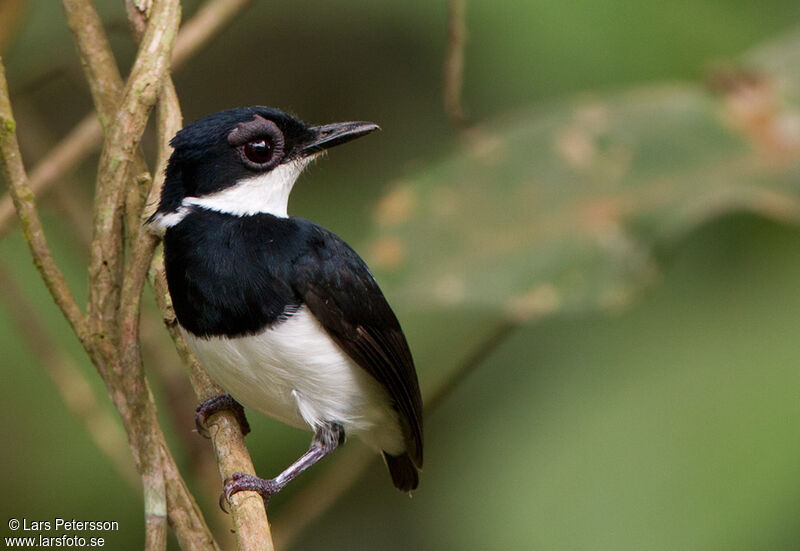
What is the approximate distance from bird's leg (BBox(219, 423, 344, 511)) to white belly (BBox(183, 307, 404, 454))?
0.12 ft

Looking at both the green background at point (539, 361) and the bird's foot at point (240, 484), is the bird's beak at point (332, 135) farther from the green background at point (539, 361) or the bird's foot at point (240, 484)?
the bird's foot at point (240, 484)

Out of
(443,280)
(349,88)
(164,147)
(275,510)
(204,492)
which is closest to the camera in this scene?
(164,147)

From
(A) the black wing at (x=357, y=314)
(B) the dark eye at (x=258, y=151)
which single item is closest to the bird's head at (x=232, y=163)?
(B) the dark eye at (x=258, y=151)

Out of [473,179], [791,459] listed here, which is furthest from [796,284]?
[473,179]

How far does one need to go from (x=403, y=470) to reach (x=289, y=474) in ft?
2.30

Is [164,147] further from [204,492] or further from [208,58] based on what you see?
[208,58]

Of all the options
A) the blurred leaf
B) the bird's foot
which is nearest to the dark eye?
the blurred leaf

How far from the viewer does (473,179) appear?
3.33m

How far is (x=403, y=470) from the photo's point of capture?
11.2ft

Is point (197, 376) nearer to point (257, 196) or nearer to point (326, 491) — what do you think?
point (257, 196)

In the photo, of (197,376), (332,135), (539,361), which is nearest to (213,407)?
(197,376)

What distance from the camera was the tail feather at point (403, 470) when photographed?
11.1ft

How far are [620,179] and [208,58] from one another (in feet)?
8.67

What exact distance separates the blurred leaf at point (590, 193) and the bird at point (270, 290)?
23 centimetres
